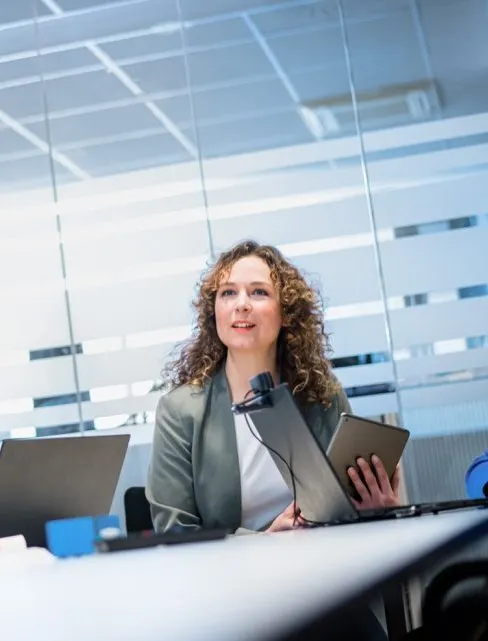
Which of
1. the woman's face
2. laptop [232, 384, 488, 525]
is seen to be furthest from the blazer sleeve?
laptop [232, 384, 488, 525]

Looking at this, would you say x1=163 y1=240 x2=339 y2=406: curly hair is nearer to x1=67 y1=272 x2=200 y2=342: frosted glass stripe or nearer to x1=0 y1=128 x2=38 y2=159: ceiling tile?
x1=67 y1=272 x2=200 y2=342: frosted glass stripe

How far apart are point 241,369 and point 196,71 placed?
A: 3.02m

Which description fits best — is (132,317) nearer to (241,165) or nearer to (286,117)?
(241,165)

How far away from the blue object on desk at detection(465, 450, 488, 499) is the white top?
479mm

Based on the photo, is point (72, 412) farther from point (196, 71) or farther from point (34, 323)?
point (196, 71)

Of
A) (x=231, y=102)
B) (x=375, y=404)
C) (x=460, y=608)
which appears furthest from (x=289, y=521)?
(x=231, y=102)

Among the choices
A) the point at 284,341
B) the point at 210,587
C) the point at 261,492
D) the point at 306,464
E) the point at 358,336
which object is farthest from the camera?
the point at 358,336

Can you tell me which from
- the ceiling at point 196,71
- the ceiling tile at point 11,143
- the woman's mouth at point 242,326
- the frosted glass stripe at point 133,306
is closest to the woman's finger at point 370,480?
the woman's mouth at point 242,326

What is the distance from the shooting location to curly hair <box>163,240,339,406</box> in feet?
9.46

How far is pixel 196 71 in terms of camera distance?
5488 millimetres

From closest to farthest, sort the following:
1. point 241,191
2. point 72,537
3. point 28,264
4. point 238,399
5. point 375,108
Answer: point 72,537 → point 238,399 → point 375,108 → point 241,191 → point 28,264

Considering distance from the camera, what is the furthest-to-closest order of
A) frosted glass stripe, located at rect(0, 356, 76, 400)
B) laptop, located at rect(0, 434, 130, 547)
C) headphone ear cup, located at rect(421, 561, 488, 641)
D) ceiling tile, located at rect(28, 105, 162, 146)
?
ceiling tile, located at rect(28, 105, 162, 146)
frosted glass stripe, located at rect(0, 356, 76, 400)
laptop, located at rect(0, 434, 130, 547)
headphone ear cup, located at rect(421, 561, 488, 641)

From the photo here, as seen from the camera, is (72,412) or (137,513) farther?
(72,412)

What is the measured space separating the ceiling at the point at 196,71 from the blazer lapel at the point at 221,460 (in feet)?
9.04
